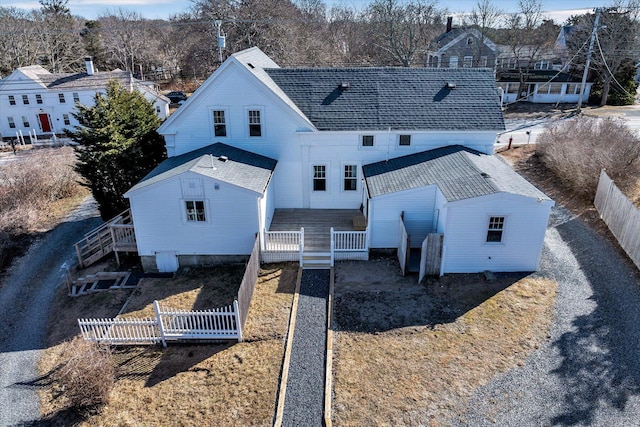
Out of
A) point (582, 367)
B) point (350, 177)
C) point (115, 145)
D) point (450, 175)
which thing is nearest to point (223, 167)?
point (115, 145)

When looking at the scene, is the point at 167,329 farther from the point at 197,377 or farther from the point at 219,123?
the point at 219,123

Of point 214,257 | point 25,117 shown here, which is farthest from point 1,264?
point 25,117

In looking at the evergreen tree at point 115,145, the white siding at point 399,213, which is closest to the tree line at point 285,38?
the evergreen tree at point 115,145

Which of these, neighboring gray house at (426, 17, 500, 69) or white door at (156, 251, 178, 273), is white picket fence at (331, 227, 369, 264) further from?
neighboring gray house at (426, 17, 500, 69)

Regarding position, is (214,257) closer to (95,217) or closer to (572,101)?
(95,217)

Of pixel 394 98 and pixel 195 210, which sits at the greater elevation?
pixel 394 98

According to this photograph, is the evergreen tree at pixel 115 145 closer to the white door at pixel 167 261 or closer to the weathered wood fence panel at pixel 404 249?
the white door at pixel 167 261
